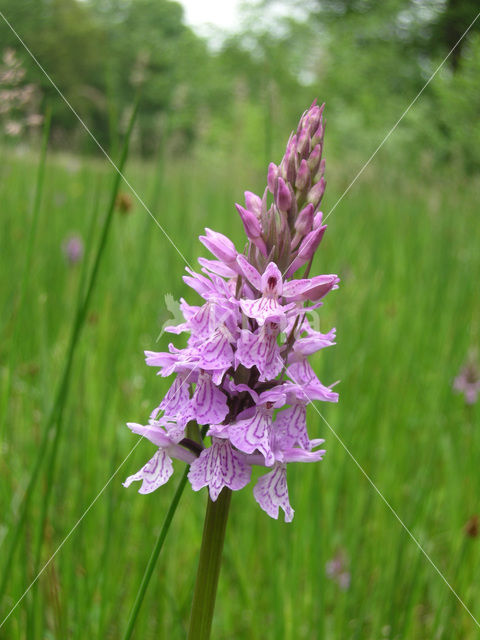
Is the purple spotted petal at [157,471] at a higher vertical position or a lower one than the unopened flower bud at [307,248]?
lower

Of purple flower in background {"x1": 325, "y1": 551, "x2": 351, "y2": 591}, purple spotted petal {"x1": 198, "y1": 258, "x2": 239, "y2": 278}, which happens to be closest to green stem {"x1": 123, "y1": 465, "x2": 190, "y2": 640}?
purple spotted petal {"x1": 198, "y1": 258, "x2": 239, "y2": 278}

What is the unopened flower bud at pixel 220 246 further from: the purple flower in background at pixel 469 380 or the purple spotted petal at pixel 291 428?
the purple flower in background at pixel 469 380

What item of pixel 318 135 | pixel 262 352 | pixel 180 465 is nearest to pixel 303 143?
pixel 318 135

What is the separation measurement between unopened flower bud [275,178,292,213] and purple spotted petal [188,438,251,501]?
25 cm

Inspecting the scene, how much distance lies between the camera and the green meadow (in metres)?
1.15

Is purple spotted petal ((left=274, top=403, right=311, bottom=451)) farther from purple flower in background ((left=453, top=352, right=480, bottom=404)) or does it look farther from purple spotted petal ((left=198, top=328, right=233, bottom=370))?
purple flower in background ((left=453, top=352, right=480, bottom=404))

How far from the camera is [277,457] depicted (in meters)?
0.62

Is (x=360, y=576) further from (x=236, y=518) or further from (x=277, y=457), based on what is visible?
(x=277, y=457)

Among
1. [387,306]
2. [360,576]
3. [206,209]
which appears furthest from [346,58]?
[360,576]

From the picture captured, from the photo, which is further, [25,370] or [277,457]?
[25,370]

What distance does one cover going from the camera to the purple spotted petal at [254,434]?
0.57 metres

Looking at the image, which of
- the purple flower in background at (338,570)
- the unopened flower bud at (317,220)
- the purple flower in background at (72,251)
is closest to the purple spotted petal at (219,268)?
the unopened flower bud at (317,220)

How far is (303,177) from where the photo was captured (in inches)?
25.0

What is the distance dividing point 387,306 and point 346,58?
7399mm
